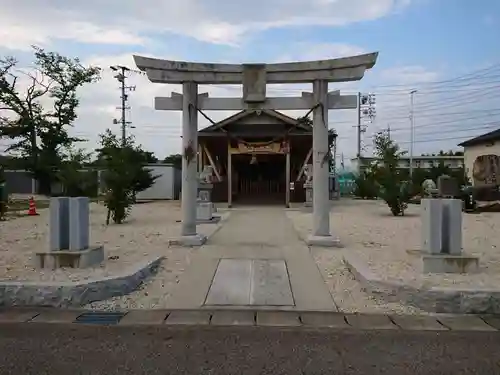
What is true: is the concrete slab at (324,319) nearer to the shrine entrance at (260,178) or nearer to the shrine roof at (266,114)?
the shrine roof at (266,114)

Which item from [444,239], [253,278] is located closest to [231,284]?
[253,278]

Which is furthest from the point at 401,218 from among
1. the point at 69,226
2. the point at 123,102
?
the point at 123,102

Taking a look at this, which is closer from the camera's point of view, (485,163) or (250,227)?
(250,227)

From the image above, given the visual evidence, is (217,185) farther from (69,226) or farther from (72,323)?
(72,323)

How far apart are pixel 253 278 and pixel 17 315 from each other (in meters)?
3.35

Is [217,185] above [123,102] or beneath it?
beneath

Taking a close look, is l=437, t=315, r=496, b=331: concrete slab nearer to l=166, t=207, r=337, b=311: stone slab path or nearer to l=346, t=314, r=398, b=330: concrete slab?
l=346, t=314, r=398, b=330: concrete slab

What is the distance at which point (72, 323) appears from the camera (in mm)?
6348

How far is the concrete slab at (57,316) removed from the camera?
647cm

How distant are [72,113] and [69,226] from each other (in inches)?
1398

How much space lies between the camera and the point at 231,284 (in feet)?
27.0

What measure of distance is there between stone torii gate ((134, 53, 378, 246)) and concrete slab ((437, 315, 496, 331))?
16.3 feet

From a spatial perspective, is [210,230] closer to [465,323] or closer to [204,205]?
[204,205]

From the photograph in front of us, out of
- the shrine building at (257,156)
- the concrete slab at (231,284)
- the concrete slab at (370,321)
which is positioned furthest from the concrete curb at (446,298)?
the shrine building at (257,156)
